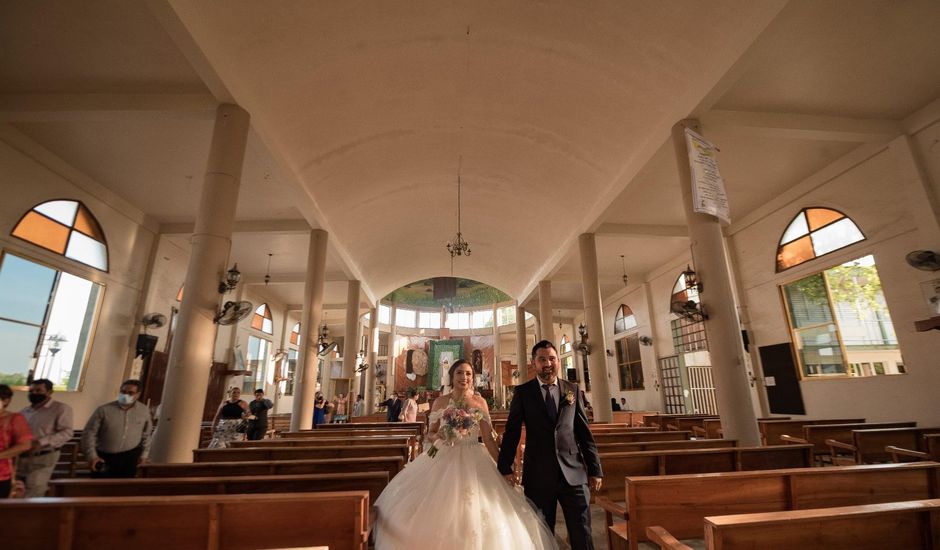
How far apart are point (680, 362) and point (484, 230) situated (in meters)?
7.65

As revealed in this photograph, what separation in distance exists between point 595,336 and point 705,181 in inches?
203

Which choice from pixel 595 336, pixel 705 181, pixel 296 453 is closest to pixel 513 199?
pixel 595 336

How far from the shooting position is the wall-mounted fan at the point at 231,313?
5468 millimetres

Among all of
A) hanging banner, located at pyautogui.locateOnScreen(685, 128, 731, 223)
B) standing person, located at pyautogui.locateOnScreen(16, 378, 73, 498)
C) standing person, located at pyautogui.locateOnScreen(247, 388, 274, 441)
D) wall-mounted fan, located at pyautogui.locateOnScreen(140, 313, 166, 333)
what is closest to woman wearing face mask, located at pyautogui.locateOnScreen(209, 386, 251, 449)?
standing person, located at pyautogui.locateOnScreen(247, 388, 274, 441)

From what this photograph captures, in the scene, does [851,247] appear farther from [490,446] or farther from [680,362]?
[490,446]

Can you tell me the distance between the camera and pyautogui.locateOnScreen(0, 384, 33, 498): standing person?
343 cm

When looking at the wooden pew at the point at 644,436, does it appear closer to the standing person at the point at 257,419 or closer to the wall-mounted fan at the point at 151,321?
the standing person at the point at 257,419

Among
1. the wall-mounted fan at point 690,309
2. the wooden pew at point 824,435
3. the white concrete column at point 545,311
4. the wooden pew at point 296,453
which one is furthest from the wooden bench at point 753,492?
the white concrete column at point 545,311

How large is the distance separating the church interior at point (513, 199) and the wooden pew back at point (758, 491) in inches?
0.7

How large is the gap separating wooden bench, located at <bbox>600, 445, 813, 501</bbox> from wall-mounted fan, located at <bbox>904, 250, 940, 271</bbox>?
188 inches

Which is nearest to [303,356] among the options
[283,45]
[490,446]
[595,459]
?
[283,45]

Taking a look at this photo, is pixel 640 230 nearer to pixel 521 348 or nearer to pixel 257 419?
pixel 521 348

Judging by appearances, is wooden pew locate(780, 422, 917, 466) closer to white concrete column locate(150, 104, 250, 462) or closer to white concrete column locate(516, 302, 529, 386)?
white concrete column locate(150, 104, 250, 462)

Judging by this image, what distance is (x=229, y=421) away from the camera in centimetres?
675
